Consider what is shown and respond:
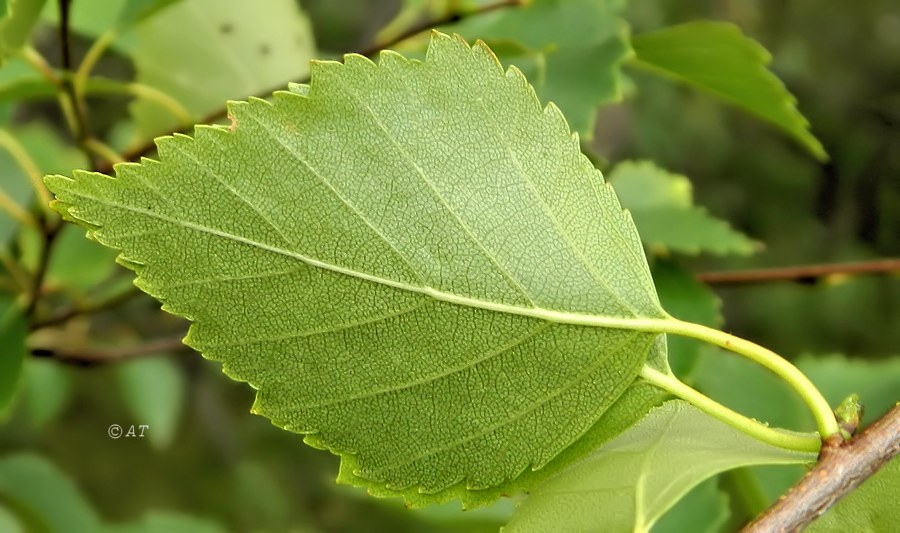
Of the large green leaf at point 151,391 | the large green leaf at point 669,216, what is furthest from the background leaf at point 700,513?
the large green leaf at point 151,391

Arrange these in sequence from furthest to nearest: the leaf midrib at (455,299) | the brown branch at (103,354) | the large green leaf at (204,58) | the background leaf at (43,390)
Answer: the background leaf at (43,390) → the brown branch at (103,354) → the large green leaf at (204,58) → the leaf midrib at (455,299)

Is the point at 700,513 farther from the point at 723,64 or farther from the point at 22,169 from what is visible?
the point at 22,169

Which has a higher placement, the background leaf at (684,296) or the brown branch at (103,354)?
the background leaf at (684,296)

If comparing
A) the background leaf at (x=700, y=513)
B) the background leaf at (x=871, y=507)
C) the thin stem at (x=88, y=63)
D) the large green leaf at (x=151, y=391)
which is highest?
the thin stem at (x=88, y=63)

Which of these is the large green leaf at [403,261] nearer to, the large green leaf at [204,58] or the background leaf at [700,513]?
the background leaf at [700,513]

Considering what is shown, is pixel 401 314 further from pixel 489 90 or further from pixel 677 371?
pixel 677 371

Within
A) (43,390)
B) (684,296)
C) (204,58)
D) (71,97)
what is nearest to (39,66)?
(71,97)
